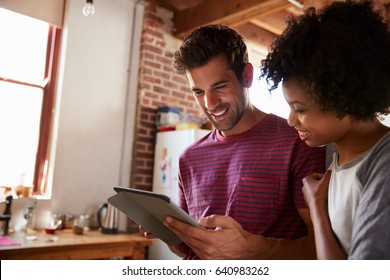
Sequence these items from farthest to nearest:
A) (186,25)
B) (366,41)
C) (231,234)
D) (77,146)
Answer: (186,25) < (77,146) < (231,234) < (366,41)

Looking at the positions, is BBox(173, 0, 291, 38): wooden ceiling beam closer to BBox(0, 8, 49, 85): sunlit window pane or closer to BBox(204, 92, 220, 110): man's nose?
BBox(0, 8, 49, 85): sunlit window pane

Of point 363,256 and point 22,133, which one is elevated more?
point 22,133

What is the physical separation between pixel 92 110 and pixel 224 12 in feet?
5.29

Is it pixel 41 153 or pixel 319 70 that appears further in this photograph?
pixel 41 153

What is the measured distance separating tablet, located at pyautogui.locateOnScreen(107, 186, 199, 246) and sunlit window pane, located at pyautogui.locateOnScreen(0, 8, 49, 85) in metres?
2.49

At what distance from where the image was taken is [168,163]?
11.5ft

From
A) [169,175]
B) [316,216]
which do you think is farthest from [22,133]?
[316,216]

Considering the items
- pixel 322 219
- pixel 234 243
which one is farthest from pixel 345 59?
pixel 234 243

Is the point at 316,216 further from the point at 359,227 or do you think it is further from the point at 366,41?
the point at 366,41

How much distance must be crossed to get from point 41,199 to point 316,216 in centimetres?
283

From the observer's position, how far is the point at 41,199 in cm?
315

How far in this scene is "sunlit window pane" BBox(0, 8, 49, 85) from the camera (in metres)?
3.12

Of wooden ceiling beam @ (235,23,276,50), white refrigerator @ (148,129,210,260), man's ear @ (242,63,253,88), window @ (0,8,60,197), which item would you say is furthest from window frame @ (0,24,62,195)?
man's ear @ (242,63,253,88)

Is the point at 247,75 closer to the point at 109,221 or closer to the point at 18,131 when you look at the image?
the point at 109,221
